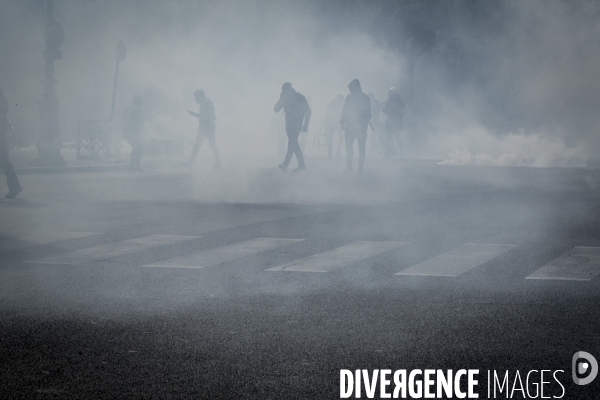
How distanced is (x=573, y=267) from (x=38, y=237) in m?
5.35

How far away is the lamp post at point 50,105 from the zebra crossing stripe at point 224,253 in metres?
16.3

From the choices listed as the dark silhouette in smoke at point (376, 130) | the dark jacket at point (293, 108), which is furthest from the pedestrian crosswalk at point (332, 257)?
the dark silhouette in smoke at point (376, 130)

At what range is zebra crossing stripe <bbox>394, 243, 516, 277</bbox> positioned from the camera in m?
7.18

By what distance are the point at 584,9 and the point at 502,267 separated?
29.4 m

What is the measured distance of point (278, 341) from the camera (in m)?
4.88

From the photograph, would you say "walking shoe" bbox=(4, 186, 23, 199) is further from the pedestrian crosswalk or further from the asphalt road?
the pedestrian crosswalk

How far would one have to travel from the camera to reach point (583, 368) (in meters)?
4.30

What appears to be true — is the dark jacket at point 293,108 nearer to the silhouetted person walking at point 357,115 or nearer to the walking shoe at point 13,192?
the silhouetted person walking at point 357,115

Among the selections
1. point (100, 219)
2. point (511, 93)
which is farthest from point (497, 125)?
point (100, 219)

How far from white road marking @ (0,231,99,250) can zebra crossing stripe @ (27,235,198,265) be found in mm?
705

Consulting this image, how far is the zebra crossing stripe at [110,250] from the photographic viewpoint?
25.9ft

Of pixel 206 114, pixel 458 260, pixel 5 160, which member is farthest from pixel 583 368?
pixel 206 114

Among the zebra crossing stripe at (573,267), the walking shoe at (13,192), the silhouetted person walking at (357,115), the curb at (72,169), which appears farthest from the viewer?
the silhouetted person walking at (357,115)

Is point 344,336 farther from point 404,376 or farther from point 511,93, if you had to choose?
point 511,93
